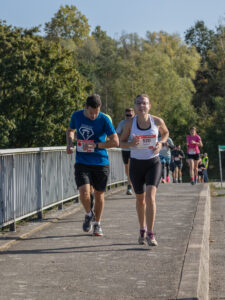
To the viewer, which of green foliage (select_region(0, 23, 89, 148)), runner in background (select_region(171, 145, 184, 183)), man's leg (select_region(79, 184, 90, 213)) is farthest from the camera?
green foliage (select_region(0, 23, 89, 148))

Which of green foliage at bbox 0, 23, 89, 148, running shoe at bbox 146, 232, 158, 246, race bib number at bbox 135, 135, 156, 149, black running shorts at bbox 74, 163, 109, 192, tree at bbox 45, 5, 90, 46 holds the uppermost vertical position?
tree at bbox 45, 5, 90, 46

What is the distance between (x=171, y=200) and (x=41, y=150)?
4.53 meters

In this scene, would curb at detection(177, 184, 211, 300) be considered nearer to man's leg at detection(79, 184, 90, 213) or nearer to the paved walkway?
the paved walkway

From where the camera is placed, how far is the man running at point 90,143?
7535 millimetres

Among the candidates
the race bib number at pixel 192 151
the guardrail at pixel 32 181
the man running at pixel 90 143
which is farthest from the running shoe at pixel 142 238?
the race bib number at pixel 192 151

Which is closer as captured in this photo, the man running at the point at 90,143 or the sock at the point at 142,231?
the sock at the point at 142,231

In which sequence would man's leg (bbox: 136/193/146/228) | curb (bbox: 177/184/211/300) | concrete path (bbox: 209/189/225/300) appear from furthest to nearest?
Result: man's leg (bbox: 136/193/146/228)
concrete path (bbox: 209/189/225/300)
curb (bbox: 177/184/211/300)

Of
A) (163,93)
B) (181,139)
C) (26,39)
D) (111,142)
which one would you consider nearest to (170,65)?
(163,93)

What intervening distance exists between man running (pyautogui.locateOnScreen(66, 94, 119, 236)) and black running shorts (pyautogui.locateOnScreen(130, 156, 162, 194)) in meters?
0.47

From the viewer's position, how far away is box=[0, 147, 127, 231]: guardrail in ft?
26.0

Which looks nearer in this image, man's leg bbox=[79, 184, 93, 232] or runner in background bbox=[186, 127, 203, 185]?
man's leg bbox=[79, 184, 93, 232]

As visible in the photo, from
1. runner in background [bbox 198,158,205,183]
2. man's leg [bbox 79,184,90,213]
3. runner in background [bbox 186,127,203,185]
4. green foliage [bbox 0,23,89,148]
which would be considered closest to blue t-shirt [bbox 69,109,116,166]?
man's leg [bbox 79,184,90,213]

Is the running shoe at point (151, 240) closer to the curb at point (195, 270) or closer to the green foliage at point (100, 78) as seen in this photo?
the curb at point (195, 270)

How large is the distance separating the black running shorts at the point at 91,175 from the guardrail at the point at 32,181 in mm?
969
